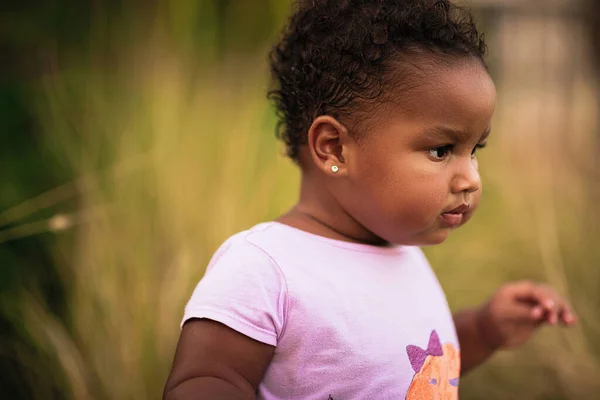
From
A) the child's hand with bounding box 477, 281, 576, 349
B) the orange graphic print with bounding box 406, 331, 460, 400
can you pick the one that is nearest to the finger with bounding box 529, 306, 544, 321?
the child's hand with bounding box 477, 281, 576, 349

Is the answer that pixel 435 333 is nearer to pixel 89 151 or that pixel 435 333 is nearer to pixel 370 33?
pixel 370 33

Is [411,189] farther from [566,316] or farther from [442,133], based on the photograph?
[566,316]

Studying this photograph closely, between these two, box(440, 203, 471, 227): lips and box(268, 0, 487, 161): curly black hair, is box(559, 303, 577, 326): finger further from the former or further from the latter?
box(268, 0, 487, 161): curly black hair

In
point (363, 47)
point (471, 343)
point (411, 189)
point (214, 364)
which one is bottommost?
point (471, 343)

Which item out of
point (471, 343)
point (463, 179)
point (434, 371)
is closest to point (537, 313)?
point (471, 343)

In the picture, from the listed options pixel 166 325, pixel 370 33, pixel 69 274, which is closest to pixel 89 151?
pixel 69 274

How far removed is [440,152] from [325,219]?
0.94 ft

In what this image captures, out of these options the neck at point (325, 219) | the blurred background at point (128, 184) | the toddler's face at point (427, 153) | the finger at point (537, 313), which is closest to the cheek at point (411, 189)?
the toddler's face at point (427, 153)

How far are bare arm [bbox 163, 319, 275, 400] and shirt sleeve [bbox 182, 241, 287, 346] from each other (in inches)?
0.7

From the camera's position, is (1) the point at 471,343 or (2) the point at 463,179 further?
(1) the point at 471,343

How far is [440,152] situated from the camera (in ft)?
4.78

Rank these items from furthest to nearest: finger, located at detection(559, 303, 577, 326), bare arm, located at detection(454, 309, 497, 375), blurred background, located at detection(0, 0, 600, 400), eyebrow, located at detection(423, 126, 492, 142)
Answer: blurred background, located at detection(0, 0, 600, 400)
bare arm, located at detection(454, 309, 497, 375)
finger, located at detection(559, 303, 577, 326)
eyebrow, located at detection(423, 126, 492, 142)

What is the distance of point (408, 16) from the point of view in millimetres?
1474

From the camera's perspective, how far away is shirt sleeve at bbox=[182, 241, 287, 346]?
130cm
